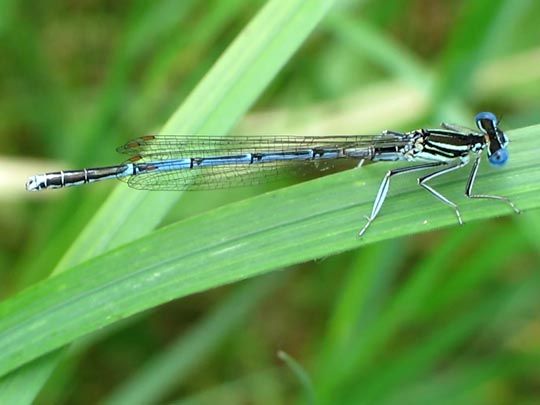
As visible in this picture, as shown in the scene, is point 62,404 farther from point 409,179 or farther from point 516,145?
point 516,145

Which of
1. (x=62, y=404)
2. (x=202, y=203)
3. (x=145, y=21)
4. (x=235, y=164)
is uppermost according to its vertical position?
(x=145, y=21)

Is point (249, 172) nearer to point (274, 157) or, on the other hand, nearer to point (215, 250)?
point (274, 157)

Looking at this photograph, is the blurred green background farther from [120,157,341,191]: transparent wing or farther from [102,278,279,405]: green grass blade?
[120,157,341,191]: transparent wing

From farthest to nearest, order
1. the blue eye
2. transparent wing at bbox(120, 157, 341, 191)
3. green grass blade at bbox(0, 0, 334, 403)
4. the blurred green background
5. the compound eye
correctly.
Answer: the blurred green background, transparent wing at bbox(120, 157, 341, 191), the compound eye, green grass blade at bbox(0, 0, 334, 403), the blue eye

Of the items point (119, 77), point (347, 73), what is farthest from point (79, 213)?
point (347, 73)

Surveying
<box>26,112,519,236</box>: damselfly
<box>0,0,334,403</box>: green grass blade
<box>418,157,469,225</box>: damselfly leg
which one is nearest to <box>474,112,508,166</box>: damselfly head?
<box>26,112,519,236</box>: damselfly

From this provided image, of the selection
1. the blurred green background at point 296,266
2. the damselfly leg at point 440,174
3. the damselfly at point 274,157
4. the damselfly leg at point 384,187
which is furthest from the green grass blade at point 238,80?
the blurred green background at point 296,266
